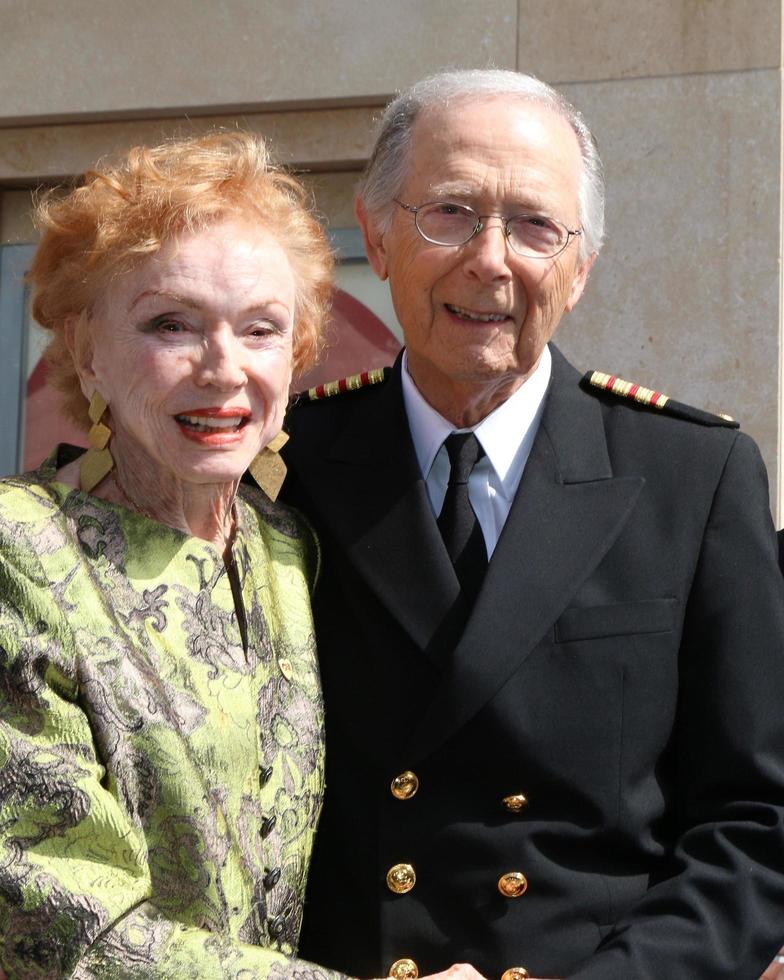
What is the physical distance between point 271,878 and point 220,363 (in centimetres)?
76

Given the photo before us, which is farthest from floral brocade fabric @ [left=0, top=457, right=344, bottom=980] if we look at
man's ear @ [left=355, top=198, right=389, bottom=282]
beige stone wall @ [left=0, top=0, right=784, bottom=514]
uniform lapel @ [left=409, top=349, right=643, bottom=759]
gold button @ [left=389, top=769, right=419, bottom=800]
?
beige stone wall @ [left=0, top=0, right=784, bottom=514]

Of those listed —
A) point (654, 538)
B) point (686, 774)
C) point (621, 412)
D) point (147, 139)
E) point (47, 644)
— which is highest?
point (147, 139)

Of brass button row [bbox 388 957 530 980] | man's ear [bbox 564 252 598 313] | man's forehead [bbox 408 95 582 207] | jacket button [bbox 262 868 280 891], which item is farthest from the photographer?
man's ear [bbox 564 252 598 313]

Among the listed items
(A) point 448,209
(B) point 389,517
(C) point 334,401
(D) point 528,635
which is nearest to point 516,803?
(D) point 528,635

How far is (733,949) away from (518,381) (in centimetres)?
100

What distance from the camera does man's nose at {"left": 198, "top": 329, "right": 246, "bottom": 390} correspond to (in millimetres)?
2492

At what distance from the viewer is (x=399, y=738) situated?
2.69 metres

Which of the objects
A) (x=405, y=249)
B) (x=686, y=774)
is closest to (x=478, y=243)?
(x=405, y=249)

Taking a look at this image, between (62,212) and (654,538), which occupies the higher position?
(62,212)

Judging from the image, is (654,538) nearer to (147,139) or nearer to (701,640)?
(701,640)

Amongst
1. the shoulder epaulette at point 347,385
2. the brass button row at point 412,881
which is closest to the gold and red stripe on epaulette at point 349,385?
the shoulder epaulette at point 347,385

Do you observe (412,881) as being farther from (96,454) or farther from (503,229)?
(503,229)

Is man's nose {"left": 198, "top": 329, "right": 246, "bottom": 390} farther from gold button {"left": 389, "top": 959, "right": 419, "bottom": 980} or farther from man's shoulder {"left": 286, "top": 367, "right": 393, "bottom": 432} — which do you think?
gold button {"left": 389, "top": 959, "right": 419, "bottom": 980}

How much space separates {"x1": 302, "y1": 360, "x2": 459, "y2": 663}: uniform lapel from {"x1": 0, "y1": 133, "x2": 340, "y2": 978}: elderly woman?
0.41 ft
